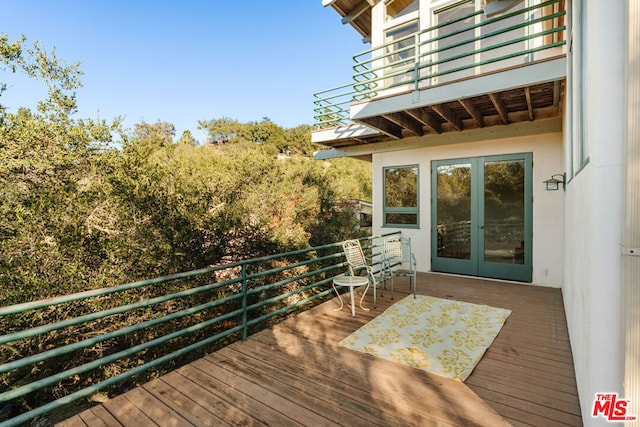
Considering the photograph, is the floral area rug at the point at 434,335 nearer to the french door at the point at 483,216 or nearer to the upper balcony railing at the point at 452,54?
the french door at the point at 483,216

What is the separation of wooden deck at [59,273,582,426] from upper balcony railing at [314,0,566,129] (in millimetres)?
3715

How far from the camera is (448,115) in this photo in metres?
5.39

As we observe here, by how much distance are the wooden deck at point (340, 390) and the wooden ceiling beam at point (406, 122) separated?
3.69m

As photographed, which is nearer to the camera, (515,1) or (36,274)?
(515,1)

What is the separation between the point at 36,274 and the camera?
4168 millimetres

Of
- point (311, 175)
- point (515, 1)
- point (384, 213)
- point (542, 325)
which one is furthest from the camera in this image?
point (311, 175)

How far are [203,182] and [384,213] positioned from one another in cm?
433

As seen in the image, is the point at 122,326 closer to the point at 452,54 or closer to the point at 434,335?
the point at 434,335

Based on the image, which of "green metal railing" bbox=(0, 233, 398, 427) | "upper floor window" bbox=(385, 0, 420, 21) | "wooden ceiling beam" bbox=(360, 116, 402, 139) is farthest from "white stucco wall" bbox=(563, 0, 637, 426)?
"upper floor window" bbox=(385, 0, 420, 21)

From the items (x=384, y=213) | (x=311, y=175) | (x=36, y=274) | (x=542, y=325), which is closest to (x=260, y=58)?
(x=311, y=175)

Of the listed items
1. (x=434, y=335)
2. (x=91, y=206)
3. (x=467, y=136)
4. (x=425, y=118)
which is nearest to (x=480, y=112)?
(x=467, y=136)

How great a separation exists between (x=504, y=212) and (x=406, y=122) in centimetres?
240

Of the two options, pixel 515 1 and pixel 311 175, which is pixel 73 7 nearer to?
pixel 311 175

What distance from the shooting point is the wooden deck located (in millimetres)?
2084
